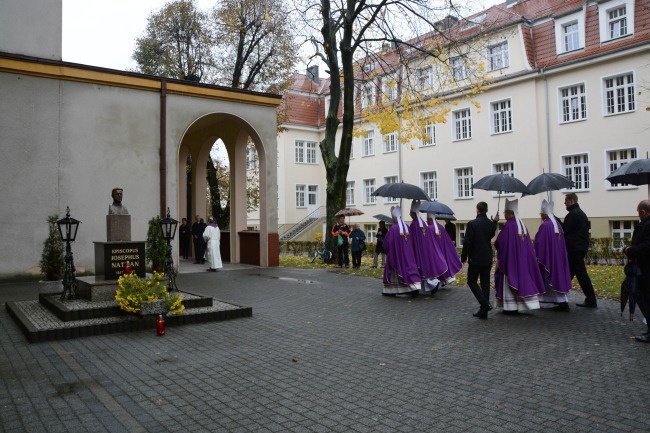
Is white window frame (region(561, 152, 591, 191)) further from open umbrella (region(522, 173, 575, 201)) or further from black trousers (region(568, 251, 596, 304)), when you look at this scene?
black trousers (region(568, 251, 596, 304))

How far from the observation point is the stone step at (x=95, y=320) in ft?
25.4

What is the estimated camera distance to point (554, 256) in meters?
10.1

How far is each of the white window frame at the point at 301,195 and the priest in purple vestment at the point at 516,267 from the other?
3511cm

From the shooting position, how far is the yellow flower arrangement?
8.65m

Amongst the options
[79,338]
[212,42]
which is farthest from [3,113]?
[212,42]

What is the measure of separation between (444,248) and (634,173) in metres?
4.55

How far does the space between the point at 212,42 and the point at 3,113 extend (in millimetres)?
14985

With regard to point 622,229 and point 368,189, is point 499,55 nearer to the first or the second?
point 622,229

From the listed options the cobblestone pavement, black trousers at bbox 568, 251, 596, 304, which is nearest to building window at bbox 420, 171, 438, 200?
black trousers at bbox 568, 251, 596, 304

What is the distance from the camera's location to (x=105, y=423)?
14.9 ft

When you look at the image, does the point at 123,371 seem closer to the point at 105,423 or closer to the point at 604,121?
the point at 105,423

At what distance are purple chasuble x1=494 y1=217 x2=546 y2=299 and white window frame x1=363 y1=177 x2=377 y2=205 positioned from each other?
99.0 ft

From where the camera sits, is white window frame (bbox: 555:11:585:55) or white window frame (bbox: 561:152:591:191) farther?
white window frame (bbox: 555:11:585:55)

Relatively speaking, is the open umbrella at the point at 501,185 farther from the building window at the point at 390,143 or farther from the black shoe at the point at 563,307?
the building window at the point at 390,143
